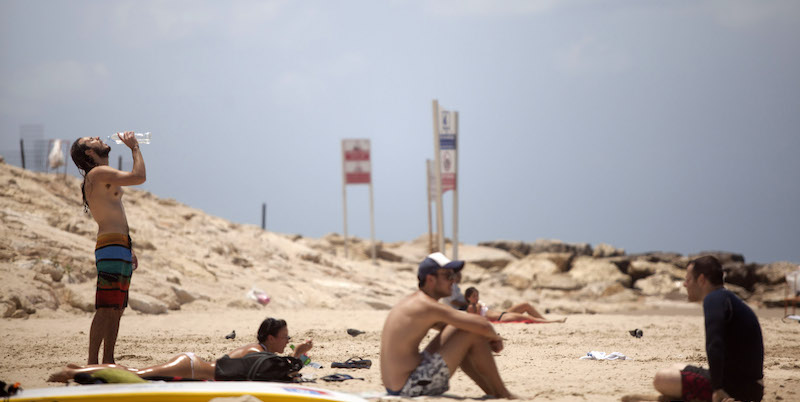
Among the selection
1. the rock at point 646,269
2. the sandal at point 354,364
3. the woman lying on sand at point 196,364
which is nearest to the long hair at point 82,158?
the woman lying on sand at point 196,364

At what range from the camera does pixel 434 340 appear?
16.4 ft

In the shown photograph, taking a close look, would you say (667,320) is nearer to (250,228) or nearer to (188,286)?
(188,286)

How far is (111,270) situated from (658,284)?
21238mm

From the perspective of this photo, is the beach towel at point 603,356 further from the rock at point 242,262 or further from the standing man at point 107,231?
the rock at point 242,262

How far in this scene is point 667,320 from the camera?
44.9 ft

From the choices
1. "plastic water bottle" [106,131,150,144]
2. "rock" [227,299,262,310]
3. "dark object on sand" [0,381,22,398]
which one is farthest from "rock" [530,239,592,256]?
"dark object on sand" [0,381,22,398]

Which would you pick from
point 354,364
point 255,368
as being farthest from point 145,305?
point 255,368

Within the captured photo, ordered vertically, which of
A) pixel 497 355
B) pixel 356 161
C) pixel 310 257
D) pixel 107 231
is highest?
pixel 356 161

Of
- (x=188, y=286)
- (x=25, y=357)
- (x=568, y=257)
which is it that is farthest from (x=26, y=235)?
(x=568, y=257)

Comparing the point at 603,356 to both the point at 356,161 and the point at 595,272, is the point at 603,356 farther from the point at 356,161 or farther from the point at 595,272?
the point at 595,272

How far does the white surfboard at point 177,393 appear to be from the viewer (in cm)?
446

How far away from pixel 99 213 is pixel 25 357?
115 inches

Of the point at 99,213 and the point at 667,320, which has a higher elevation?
the point at 99,213

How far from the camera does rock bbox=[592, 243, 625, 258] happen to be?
97.7 feet
